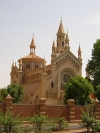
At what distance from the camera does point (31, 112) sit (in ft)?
91.2

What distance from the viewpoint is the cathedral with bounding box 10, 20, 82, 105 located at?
6731cm

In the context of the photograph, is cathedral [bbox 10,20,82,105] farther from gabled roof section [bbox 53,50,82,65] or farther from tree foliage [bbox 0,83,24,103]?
tree foliage [bbox 0,83,24,103]

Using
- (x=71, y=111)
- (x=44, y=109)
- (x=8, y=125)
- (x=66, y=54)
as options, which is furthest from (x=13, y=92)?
(x=8, y=125)

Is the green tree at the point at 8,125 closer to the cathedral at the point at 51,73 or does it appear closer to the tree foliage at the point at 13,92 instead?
the tree foliage at the point at 13,92

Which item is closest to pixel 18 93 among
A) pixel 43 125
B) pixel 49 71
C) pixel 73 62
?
pixel 49 71

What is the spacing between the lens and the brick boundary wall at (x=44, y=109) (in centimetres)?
2622

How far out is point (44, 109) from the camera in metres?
28.4

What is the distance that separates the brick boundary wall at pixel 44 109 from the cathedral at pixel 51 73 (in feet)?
115

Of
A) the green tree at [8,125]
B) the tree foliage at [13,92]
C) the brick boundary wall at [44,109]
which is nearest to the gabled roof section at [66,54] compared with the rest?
the tree foliage at [13,92]

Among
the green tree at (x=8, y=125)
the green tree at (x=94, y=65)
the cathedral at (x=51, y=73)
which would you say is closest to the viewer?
the green tree at (x=8, y=125)

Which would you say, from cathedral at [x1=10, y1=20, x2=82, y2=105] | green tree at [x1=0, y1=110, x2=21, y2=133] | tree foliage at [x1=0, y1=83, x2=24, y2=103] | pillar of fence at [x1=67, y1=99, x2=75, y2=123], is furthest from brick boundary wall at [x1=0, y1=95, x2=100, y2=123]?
cathedral at [x1=10, y1=20, x2=82, y2=105]

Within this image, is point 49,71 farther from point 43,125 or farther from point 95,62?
point 43,125

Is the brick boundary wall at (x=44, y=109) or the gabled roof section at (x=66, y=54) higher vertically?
the gabled roof section at (x=66, y=54)

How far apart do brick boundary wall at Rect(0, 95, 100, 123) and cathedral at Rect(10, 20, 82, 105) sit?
35043 mm
